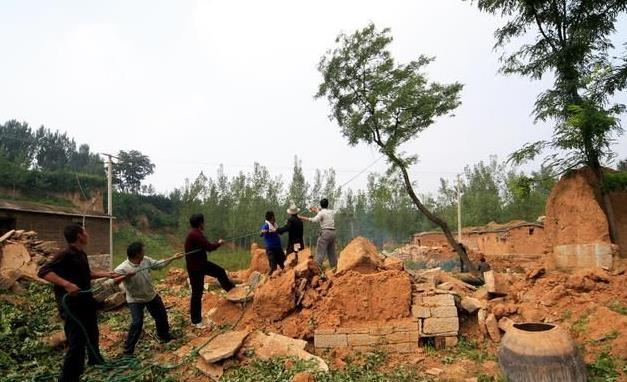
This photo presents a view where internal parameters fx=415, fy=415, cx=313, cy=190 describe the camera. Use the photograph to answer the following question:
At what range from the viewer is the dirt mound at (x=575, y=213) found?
8.40 metres

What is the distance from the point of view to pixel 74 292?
4566 mm

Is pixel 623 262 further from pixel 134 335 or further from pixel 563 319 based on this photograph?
pixel 134 335

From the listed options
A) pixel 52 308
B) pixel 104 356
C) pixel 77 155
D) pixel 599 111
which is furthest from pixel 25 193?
pixel 599 111

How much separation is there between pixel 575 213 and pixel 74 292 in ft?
30.0

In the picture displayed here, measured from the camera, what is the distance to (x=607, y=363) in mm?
5211

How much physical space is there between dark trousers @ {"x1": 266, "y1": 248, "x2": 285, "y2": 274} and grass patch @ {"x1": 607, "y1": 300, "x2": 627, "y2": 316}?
18.5ft

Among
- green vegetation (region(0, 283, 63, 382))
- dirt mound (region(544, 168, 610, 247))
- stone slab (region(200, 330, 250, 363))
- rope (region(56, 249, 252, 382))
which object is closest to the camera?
rope (region(56, 249, 252, 382))

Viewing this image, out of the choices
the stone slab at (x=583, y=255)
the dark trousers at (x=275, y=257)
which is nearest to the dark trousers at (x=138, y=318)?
the dark trousers at (x=275, y=257)

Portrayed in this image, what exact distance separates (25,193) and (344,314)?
46307mm

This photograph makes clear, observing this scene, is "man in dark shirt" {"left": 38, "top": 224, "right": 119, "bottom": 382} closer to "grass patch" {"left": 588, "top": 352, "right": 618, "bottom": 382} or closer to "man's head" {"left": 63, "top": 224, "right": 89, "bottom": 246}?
"man's head" {"left": 63, "top": 224, "right": 89, "bottom": 246}

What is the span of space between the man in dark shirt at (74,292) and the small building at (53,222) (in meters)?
15.1

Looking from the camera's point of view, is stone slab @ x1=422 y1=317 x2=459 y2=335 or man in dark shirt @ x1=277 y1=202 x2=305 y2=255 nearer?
stone slab @ x1=422 y1=317 x2=459 y2=335

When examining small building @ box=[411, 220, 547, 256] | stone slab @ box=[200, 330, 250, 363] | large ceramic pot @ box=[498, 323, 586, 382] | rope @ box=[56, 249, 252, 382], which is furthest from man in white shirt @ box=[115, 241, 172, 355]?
small building @ box=[411, 220, 547, 256]

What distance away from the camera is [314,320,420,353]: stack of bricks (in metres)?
6.25
